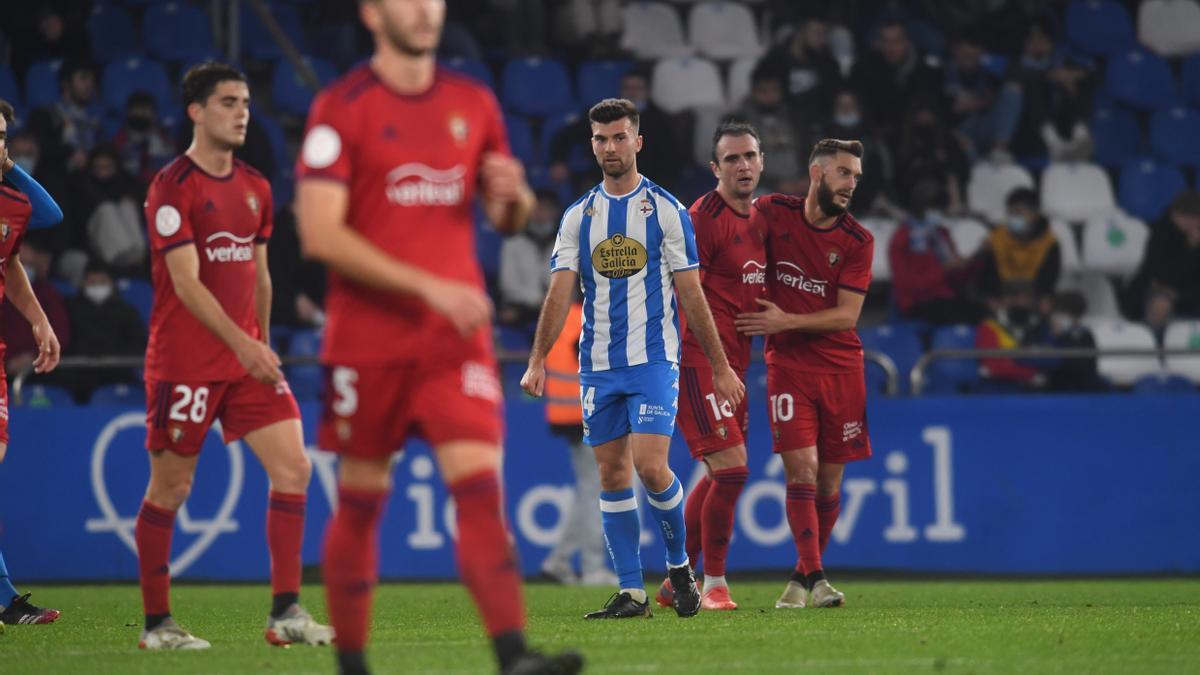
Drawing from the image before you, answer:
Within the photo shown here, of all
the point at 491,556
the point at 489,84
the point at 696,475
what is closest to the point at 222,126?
the point at 491,556

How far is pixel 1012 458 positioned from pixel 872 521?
1.19 metres

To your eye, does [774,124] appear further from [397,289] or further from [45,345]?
[397,289]

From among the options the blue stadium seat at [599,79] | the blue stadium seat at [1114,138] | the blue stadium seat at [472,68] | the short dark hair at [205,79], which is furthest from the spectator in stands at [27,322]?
the blue stadium seat at [1114,138]

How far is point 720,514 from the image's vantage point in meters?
9.16

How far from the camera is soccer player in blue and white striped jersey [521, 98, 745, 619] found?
842cm

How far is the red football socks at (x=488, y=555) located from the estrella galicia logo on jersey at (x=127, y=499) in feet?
27.1

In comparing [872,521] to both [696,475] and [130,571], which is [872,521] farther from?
[130,571]

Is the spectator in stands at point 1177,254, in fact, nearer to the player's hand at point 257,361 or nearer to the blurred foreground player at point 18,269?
the blurred foreground player at point 18,269

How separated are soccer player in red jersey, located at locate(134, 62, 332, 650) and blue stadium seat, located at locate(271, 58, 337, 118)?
33.0ft

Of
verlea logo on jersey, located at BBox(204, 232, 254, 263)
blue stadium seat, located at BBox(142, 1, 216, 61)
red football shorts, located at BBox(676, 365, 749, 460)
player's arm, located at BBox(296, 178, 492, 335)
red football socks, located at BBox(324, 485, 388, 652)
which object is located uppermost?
blue stadium seat, located at BBox(142, 1, 216, 61)

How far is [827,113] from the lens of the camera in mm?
16797

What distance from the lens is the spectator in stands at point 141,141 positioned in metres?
15.6

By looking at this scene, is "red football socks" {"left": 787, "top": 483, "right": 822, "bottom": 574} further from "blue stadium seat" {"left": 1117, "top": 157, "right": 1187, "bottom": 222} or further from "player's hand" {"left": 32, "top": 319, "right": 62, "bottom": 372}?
"blue stadium seat" {"left": 1117, "top": 157, "right": 1187, "bottom": 222}

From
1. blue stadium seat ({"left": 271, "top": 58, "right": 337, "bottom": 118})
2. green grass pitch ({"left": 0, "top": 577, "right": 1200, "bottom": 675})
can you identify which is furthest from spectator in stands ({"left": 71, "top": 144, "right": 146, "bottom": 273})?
green grass pitch ({"left": 0, "top": 577, "right": 1200, "bottom": 675})
